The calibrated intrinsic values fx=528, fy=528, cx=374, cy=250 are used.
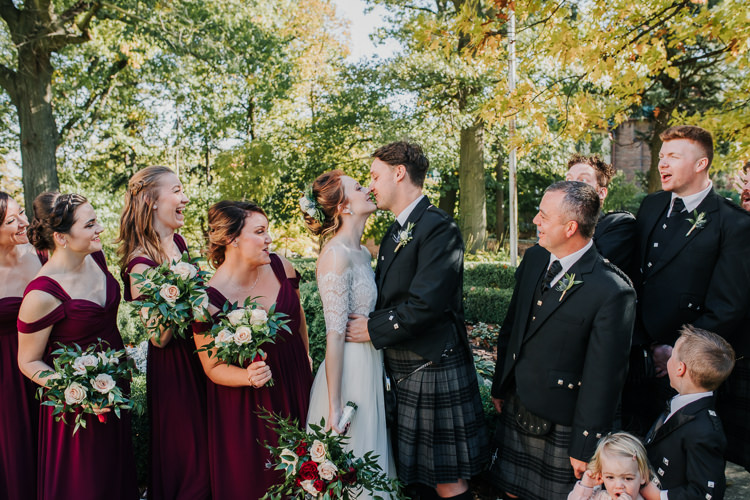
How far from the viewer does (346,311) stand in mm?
3074

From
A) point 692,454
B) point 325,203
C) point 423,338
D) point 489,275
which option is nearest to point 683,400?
Result: point 692,454

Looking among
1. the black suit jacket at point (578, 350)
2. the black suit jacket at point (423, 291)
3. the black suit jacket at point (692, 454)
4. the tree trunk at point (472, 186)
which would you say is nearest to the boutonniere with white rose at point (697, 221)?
the black suit jacket at point (578, 350)

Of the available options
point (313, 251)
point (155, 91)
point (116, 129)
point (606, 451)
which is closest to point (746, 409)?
point (606, 451)

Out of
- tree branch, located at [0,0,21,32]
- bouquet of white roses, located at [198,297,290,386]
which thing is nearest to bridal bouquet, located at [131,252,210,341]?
bouquet of white roses, located at [198,297,290,386]

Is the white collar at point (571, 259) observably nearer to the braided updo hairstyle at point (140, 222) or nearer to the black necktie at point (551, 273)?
the black necktie at point (551, 273)

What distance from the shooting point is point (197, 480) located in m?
3.29

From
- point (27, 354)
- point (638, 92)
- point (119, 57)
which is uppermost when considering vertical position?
point (119, 57)

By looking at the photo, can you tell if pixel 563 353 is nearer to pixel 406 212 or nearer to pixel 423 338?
pixel 423 338

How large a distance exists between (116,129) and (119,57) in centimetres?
353

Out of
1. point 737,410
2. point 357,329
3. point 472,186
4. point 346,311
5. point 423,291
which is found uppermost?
point 472,186

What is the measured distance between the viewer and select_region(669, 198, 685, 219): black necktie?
3406mm

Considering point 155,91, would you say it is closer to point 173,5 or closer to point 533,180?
point 173,5

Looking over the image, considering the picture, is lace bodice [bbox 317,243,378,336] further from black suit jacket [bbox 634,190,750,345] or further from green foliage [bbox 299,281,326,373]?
green foliage [bbox 299,281,326,373]

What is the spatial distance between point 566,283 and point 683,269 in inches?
39.1
